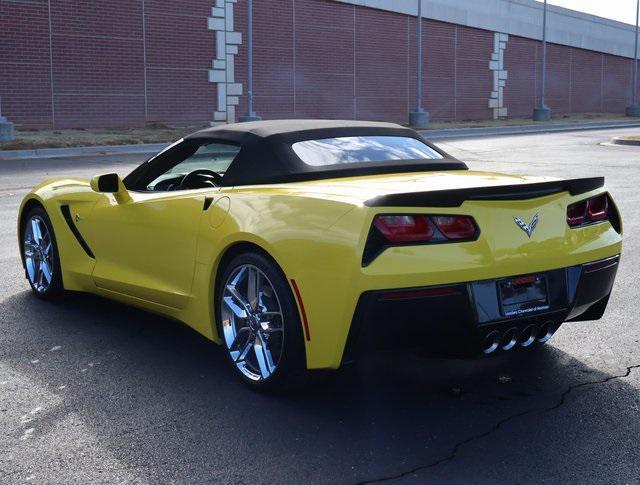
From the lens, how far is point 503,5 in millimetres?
46094

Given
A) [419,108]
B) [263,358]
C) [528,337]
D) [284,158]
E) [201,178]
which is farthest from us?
[419,108]

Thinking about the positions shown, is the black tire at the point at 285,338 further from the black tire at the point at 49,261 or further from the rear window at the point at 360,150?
the black tire at the point at 49,261

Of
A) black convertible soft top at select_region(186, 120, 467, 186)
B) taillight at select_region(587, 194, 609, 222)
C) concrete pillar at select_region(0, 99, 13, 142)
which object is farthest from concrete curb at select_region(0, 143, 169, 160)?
taillight at select_region(587, 194, 609, 222)

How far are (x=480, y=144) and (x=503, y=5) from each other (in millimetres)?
21675

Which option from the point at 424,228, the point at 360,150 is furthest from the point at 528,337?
the point at 360,150

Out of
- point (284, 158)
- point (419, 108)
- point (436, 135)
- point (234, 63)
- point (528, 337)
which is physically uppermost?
point (234, 63)

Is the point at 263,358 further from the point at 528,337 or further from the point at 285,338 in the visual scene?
the point at 528,337

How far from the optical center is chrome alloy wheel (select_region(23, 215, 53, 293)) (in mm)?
6363

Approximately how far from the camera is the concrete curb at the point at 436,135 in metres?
22.1

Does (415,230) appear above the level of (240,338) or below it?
above

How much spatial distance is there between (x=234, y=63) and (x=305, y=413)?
2963cm

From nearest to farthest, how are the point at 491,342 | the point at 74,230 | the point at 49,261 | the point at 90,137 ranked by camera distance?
the point at 491,342
the point at 74,230
the point at 49,261
the point at 90,137

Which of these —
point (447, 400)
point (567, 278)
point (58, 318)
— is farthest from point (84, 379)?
point (567, 278)

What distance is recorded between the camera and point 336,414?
420 cm
